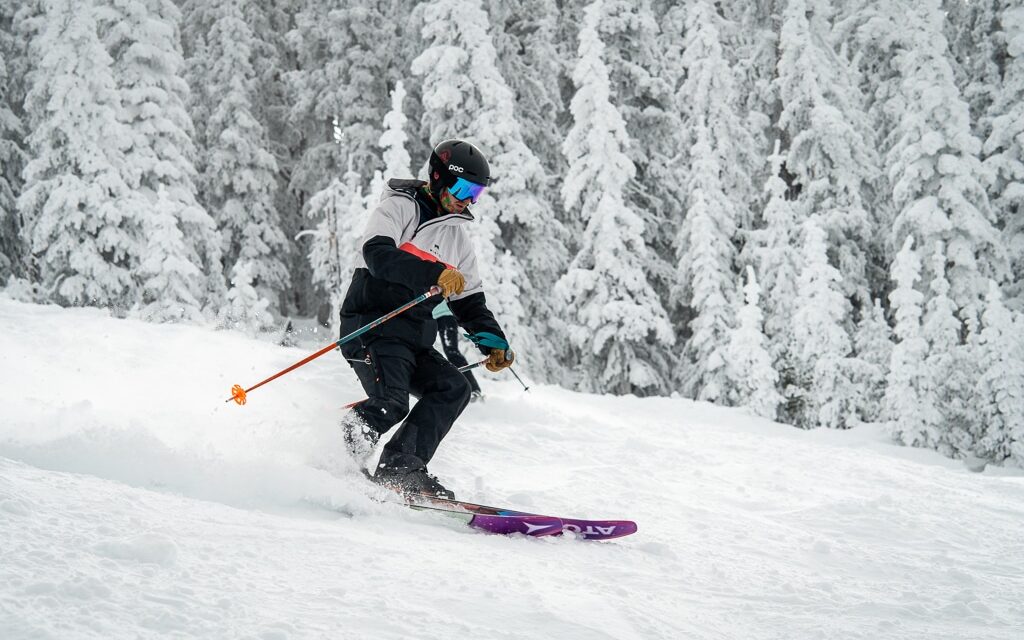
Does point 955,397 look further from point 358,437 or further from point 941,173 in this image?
point 358,437

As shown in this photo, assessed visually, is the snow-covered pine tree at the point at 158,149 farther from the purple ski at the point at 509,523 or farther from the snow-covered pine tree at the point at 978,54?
the snow-covered pine tree at the point at 978,54

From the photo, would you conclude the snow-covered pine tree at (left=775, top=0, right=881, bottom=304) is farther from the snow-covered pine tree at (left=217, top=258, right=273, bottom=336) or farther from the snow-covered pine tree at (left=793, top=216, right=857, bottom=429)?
the snow-covered pine tree at (left=217, top=258, right=273, bottom=336)

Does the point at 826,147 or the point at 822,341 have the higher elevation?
the point at 826,147

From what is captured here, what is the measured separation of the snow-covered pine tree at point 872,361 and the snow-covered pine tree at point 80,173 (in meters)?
16.9

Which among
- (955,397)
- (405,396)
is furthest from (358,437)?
(955,397)

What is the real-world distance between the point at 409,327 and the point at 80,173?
58.3 ft

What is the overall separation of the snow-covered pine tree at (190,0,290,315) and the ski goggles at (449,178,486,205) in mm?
21201

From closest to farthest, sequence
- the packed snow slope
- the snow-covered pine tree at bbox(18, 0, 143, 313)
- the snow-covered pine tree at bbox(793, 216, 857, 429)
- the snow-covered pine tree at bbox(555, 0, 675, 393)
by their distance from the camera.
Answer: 1. the packed snow slope
2. the snow-covered pine tree at bbox(793, 216, 857, 429)
3. the snow-covered pine tree at bbox(18, 0, 143, 313)
4. the snow-covered pine tree at bbox(555, 0, 675, 393)

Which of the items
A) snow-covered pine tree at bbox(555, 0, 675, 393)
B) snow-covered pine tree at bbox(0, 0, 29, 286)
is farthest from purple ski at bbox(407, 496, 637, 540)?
snow-covered pine tree at bbox(0, 0, 29, 286)

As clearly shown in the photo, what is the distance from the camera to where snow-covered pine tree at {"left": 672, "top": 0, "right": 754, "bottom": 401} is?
1962 cm

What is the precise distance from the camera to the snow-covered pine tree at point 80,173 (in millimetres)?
18203

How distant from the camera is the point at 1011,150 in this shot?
65.5ft

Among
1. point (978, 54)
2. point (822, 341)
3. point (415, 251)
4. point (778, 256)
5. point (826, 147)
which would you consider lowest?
point (822, 341)

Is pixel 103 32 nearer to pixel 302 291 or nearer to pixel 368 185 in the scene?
pixel 368 185
